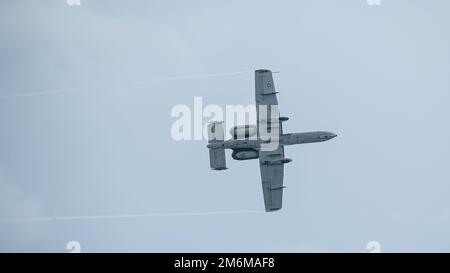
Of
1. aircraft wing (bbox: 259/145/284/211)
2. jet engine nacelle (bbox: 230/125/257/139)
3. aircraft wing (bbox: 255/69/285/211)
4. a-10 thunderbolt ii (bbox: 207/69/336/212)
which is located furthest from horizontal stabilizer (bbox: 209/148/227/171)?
aircraft wing (bbox: 259/145/284/211)

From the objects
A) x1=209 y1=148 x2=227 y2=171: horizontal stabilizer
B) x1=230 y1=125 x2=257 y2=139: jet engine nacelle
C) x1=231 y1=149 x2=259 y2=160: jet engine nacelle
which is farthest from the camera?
x1=231 y1=149 x2=259 y2=160: jet engine nacelle

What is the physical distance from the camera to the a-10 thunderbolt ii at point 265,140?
89125mm

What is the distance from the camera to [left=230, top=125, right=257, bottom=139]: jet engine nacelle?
89062 millimetres

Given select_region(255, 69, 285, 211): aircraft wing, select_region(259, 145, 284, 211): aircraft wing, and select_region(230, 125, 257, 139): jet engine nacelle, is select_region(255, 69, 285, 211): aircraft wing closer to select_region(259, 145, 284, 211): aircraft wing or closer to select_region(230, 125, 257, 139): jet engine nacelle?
select_region(259, 145, 284, 211): aircraft wing

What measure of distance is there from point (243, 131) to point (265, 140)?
262cm

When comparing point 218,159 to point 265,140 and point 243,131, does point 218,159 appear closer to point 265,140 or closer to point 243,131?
point 243,131

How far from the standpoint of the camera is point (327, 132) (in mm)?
88938

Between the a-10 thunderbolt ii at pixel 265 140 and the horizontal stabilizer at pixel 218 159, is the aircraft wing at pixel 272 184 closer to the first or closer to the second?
the a-10 thunderbolt ii at pixel 265 140
